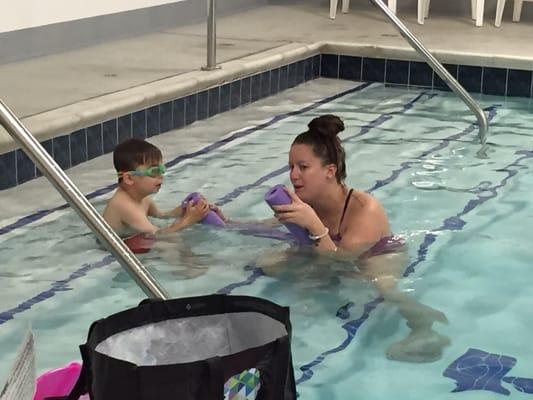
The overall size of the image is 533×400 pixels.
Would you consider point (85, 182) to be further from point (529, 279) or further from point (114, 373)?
point (114, 373)

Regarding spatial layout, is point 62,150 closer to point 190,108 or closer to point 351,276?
point 190,108

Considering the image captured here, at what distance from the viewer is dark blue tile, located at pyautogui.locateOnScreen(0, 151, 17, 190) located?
4488mm

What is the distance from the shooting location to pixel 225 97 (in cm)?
632

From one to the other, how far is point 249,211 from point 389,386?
162 centimetres

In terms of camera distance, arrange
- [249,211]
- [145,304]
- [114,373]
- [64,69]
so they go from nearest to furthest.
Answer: [114,373] → [145,304] → [249,211] → [64,69]

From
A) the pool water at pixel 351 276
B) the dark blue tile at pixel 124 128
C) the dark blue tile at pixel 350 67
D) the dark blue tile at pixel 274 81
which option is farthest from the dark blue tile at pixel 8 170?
the dark blue tile at pixel 350 67

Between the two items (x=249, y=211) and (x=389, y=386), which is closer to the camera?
(x=389, y=386)

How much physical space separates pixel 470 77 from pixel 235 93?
70.3 inches

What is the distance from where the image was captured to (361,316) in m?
3.33

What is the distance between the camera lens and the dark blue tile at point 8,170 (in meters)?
4.49

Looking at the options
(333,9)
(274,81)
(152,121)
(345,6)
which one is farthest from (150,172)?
(345,6)

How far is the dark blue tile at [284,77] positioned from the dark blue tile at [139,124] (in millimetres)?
→ 1696

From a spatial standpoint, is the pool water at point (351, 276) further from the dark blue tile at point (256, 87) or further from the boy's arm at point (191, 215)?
the dark blue tile at point (256, 87)

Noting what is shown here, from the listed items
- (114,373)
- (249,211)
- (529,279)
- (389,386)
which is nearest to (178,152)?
(249,211)
